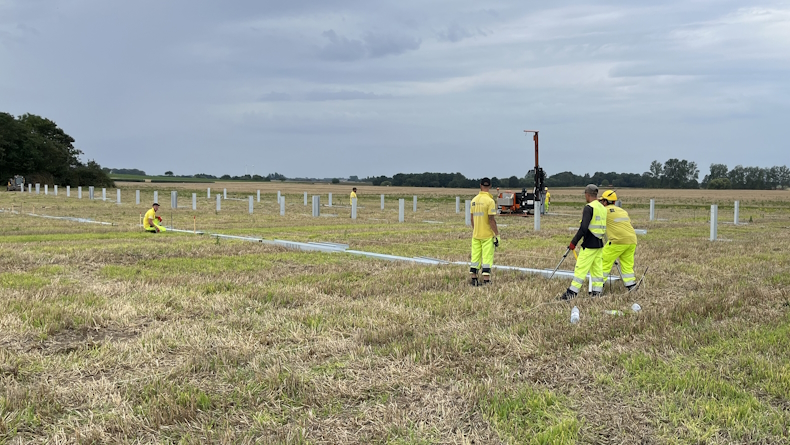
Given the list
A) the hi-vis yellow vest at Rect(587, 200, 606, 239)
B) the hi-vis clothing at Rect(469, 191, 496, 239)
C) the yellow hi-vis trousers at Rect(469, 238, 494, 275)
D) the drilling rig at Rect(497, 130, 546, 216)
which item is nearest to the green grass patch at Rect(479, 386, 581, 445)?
the hi-vis yellow vest at Rect(587, 200, 606, 239)

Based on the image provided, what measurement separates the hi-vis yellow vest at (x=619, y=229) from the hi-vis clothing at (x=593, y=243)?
0.46m

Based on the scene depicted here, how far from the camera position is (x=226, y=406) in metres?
4.80

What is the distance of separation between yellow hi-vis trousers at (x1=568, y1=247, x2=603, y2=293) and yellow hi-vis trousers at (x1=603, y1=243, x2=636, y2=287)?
52 cm

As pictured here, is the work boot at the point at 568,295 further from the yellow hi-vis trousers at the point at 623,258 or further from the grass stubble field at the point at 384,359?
the yellow hi-vis trousers at the point at 623,258

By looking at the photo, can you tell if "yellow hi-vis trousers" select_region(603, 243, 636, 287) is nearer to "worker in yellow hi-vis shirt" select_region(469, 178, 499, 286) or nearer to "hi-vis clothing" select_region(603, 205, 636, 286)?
"hi-vis clothing" select_region(603, 205, 636, 286)

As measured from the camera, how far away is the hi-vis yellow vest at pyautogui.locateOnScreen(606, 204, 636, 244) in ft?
32.4

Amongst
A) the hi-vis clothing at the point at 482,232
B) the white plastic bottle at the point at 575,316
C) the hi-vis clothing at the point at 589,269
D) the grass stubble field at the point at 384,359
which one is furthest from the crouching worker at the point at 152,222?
the white plastic bottle at the point at 575,316

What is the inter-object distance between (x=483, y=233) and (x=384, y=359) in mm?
5044

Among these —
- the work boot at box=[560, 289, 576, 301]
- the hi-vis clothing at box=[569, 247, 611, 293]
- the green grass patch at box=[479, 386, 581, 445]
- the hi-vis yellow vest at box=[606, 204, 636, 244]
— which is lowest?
the green grass patch at box=[479, 386, 581, 445]

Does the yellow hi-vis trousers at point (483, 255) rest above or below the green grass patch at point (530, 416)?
above

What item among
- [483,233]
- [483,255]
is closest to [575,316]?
[483,255]

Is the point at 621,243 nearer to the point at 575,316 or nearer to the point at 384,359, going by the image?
the point at 575,316

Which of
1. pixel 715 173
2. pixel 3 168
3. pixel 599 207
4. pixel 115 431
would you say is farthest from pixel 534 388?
pixel 715 173

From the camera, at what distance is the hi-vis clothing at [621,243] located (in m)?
9.85
